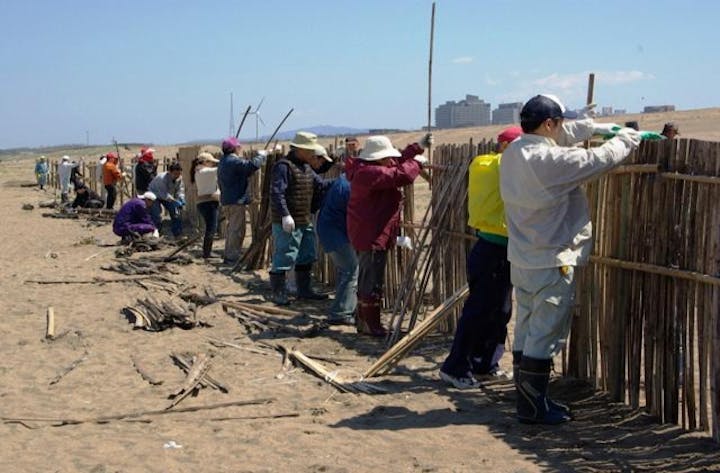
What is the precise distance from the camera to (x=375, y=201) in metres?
6.70

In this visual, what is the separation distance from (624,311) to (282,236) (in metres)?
4.26

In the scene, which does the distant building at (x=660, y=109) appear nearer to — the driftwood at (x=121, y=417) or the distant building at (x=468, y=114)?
the distant building at (x=468, y=114)

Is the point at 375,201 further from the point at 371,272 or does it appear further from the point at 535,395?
the point at 535,395

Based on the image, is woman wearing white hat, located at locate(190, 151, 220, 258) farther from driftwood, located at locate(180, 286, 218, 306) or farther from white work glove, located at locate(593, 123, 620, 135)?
white work glove, located at locate(593, 123, 620, 135)

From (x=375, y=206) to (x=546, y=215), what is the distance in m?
2.50

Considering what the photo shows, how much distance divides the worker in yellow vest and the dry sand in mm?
214

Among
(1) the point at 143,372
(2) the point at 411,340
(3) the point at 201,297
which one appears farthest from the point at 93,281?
(2) the point at 411,340

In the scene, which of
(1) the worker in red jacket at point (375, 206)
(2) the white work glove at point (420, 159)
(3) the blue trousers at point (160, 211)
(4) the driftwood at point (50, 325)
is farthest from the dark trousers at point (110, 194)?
(2) the white work glove at point (420, 159)

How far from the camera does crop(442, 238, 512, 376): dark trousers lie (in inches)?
206

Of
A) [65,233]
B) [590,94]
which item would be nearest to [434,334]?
[590,94]

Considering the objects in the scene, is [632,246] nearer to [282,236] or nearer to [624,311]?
[624,311]

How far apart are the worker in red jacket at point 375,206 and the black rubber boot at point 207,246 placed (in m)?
5.20

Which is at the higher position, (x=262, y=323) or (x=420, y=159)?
(x=420, y=159)

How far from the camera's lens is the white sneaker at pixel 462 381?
213 inches
